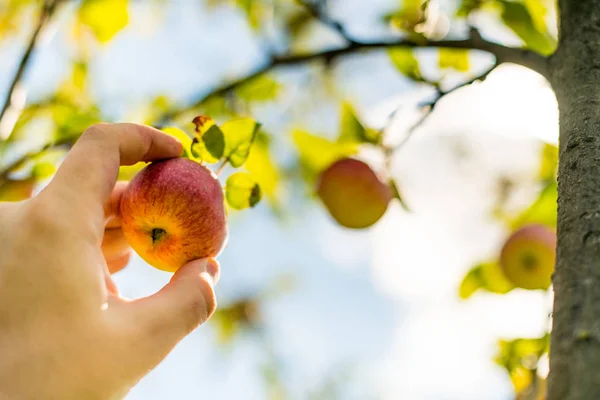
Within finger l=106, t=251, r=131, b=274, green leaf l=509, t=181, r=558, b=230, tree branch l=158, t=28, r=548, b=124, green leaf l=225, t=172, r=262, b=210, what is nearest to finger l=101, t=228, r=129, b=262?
finger l=106, t=251, r=131, b=274

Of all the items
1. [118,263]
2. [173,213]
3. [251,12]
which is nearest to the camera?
[173,213]

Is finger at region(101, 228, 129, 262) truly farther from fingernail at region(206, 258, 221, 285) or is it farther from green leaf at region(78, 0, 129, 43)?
green leaf at region(78, 0, 129, 43)

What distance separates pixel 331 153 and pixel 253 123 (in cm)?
50

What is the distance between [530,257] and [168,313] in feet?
2.55

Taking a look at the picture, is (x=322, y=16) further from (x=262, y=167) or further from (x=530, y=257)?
(x=530, y=257)

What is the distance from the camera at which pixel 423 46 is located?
0.97 m

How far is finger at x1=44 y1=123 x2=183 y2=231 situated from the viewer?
1.98ft

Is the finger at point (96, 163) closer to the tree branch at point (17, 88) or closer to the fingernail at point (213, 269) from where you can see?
the fingernail at point (213, 269)

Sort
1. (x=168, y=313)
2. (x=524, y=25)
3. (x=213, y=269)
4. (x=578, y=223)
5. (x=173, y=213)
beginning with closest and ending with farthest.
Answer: (x=578, y=223), (x=168, y=313), (x=213, y=269), (x=173, y=213), (x=524, y=25)

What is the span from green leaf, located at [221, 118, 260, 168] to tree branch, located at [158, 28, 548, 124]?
0.24 metres

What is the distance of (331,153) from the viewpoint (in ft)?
4.55

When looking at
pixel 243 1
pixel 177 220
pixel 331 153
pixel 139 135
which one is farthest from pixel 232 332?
pixel 139 135

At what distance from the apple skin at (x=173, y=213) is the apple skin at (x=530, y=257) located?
59cm

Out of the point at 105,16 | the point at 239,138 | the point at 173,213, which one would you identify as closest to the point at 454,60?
the point at 239,138
